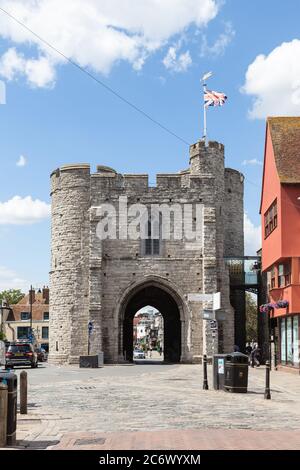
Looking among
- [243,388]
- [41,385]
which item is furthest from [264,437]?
[41,385]

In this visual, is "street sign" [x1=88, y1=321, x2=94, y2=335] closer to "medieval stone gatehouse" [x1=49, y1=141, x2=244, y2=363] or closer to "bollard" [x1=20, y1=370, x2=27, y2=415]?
"medieval stone gatehouse" [x1=49, y1=141, x2=244, y2=363]

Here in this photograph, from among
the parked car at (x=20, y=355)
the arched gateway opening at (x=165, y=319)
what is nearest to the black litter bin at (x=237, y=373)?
the parked car at (x=20, y=355)

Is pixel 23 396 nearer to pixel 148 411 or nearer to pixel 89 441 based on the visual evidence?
pixel 148 411

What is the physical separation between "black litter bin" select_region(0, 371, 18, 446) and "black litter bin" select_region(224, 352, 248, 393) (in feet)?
30.3

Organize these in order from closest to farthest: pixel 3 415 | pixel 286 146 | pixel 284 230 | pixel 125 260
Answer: pixel 3 415 < pixel 284 230 < pixel 286 146 < pixel 125 260

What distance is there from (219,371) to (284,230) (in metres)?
12.0

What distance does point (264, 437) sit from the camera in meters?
9.96

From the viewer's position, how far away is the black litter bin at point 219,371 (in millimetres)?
18712

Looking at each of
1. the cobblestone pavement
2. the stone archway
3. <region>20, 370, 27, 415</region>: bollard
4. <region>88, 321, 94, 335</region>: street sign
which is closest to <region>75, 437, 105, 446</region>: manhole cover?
the cobblestone pavement

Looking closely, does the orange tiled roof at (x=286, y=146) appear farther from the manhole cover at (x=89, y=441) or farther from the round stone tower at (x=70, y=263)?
the manhole cover at (x=89, y=441)

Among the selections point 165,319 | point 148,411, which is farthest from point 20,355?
point 148,411

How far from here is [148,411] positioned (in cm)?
1364

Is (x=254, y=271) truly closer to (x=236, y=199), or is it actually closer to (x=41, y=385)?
(x=236, y=199)
